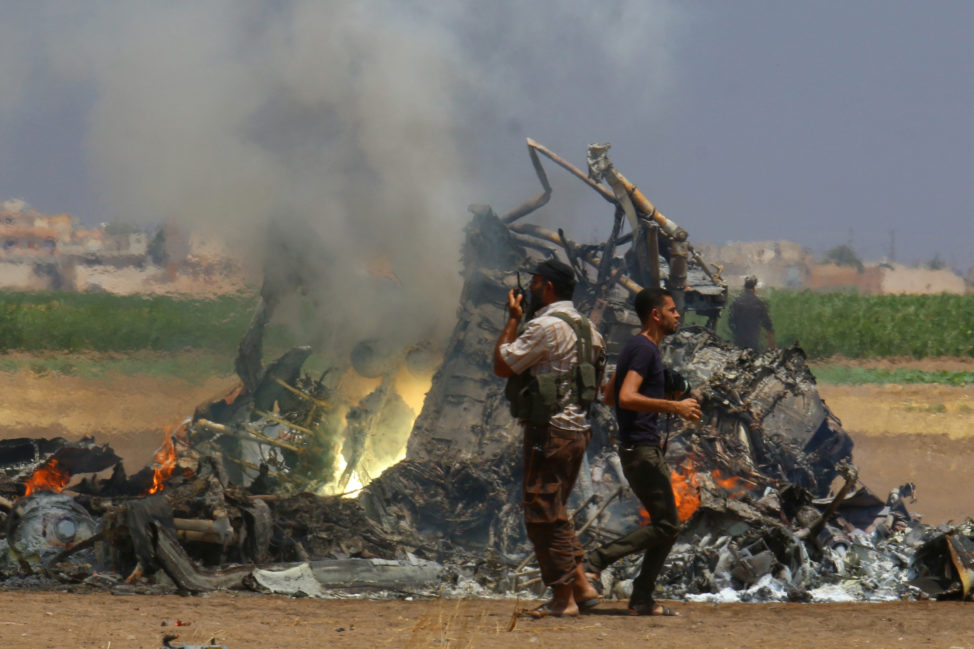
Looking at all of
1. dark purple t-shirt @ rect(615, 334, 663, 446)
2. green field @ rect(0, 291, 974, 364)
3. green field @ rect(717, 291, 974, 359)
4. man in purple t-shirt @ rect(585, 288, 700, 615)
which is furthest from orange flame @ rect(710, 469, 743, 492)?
green field @ rect(717, 291, 974, 359)

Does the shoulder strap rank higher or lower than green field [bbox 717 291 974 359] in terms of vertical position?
lower

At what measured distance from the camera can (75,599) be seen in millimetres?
6410

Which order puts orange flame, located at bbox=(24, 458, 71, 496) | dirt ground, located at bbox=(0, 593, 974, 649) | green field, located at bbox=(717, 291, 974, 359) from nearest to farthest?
dirt ground, located at bbox=(0, 593, 974, 649) < orange flame, located at bbox=(24, 458, 71, 496) < green field, located at bbox=(717, 291, 974, 359)

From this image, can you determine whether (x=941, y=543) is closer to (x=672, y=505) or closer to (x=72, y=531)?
(x=672, y=505)

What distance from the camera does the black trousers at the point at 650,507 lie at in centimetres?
547

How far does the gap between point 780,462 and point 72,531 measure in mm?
5982

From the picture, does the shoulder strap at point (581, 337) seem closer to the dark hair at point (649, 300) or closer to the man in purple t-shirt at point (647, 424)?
the man in purple t-shirt at point (647, 424)

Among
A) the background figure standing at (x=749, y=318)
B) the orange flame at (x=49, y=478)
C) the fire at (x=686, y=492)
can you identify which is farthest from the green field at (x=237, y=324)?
the orange flame at (x=49, y=478)

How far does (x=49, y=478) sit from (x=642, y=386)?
6.20 metres

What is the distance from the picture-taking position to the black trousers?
5469mm

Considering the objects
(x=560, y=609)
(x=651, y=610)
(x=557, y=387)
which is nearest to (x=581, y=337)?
(x=557, y=387)

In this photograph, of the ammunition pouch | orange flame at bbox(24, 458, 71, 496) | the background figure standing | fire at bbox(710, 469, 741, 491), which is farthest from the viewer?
the background figure standing

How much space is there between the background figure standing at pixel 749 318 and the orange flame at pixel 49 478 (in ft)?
26.3

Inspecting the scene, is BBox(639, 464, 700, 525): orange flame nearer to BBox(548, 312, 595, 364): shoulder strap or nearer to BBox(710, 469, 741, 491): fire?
BBox(710, 469, 741, 491): fire
